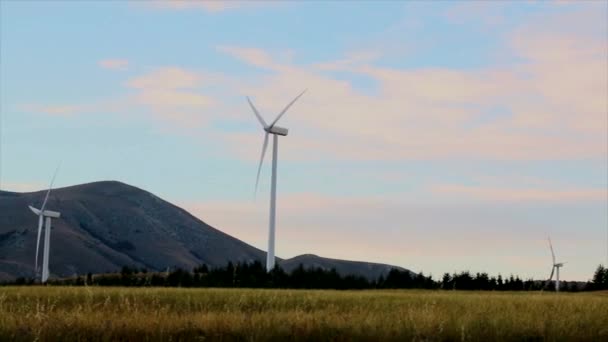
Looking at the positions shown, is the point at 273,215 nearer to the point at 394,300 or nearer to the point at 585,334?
the point at 394,300

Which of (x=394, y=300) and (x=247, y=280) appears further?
(x=247, y=280)

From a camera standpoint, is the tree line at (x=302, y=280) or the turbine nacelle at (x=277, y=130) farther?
the turbine nacelle at (x=277, y=130)

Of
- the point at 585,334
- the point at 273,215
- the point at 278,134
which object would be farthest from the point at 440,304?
the point at 278,134

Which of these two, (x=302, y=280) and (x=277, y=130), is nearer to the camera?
(x=302, y=280)

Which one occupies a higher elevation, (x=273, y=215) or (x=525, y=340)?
(x=273, y=215)

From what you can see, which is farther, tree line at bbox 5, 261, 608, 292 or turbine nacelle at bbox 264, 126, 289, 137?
turbine nacelle at bbox 264, 126, 289, 137

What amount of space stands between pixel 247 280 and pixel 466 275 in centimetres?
2580

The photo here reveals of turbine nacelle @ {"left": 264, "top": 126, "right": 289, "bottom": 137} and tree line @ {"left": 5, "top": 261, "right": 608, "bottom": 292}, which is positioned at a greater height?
turbine nacelle @ {"left": 264, "top": 126, "right": 289, "bottom": 137}

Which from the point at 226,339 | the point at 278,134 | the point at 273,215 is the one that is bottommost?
the point at 226,339

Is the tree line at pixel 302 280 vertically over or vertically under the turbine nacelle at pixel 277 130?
under

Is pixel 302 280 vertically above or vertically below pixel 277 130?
below

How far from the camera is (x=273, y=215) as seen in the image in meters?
75.6

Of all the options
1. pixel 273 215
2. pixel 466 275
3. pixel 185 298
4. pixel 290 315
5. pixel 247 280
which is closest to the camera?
pixel 290 315

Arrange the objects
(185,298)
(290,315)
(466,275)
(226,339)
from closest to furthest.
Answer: (226,339)
(290,315)
(185,298)
(466,275)
